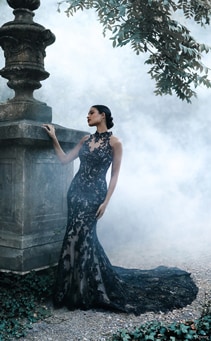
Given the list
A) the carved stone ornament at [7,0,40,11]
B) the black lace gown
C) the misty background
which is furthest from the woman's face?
the misty background

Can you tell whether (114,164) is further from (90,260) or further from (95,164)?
(90,260)

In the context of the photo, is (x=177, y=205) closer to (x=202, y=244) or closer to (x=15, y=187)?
(x=202, y=244)

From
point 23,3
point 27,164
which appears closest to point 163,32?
point 23,3

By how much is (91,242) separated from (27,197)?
929 millimetres

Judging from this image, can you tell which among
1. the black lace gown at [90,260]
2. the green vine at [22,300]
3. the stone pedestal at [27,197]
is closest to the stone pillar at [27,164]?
the stone pedestal at [27,197]

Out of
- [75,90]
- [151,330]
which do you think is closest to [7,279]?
[151,330]

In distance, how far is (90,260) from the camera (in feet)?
14.9

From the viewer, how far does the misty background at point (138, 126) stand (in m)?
10.5

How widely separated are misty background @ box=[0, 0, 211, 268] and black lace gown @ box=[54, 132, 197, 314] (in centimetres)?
475

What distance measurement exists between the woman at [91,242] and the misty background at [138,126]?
4772mm

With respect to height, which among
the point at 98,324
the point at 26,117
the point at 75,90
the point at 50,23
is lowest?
the point at 98,324

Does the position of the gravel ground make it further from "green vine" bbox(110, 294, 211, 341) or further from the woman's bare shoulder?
the woman's bare shoulder

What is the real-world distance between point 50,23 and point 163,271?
9631mm

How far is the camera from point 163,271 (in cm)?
573
